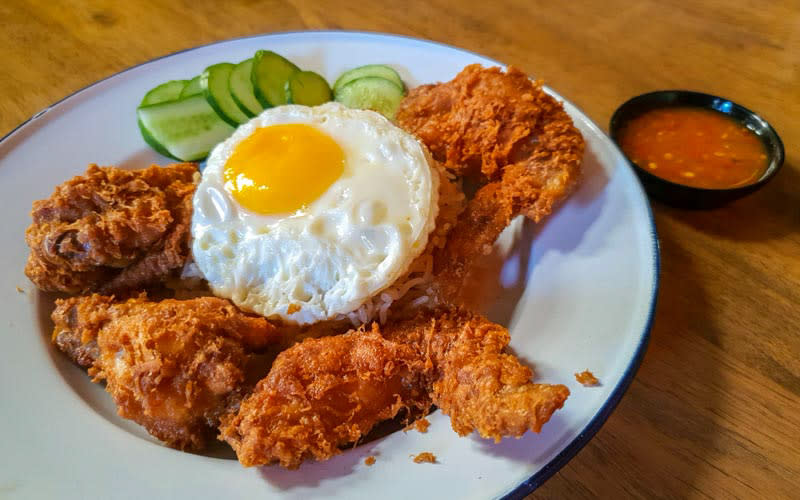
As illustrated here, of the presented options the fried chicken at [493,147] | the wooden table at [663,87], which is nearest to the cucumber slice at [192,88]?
the wooden table at [663,87]

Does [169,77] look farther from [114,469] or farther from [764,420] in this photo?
[764,420]

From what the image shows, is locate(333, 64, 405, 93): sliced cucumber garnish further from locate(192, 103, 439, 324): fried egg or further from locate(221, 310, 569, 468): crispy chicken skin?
locate(221, 310, 569, 468): crispy chicken skin

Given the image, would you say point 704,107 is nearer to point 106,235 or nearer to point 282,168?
point 282,168

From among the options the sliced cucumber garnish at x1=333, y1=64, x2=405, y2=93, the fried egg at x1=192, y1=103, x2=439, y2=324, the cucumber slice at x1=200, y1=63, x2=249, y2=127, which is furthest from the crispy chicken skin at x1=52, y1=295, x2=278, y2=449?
the sliced cucumber garnish at x1=333, y1=64, x2=405, y2=93

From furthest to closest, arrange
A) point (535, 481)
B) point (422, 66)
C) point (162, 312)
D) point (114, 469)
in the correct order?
point (422, 66)
point (162, 312)
point (114, 469)
point (535, 481)

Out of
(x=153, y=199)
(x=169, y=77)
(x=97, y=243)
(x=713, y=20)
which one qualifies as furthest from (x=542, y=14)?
(x=97, y=243)

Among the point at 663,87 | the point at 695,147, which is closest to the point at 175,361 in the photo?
the point at 695,147

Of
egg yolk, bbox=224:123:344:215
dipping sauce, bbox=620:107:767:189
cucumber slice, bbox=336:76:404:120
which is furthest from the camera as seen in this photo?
cucumber slice, bbox=336:76:404:120
